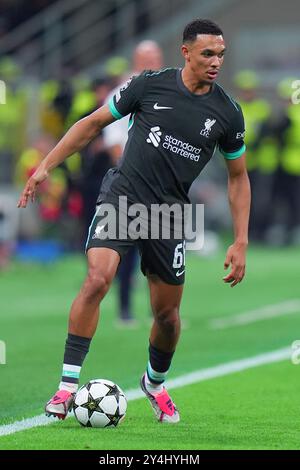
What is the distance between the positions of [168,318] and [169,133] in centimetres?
111

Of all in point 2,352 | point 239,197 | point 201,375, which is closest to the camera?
point 239,197

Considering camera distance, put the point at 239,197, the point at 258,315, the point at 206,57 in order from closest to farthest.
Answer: the point at 206,57, the point at 239,197, the point at 258,315

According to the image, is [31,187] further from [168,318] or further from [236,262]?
[236,262]

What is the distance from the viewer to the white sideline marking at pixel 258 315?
13742 mm

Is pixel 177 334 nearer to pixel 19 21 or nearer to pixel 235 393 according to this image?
pixel 235 393

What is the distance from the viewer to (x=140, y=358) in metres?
11.2

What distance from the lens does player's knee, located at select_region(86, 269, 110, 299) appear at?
782cm

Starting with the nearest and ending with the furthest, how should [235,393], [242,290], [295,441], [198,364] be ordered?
[295,441]
[235,393]
[198,364]
[242,290]

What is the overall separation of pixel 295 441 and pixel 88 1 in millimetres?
22007

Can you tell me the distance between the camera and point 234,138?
8.20 meters

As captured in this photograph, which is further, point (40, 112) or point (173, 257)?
point (40, 112)

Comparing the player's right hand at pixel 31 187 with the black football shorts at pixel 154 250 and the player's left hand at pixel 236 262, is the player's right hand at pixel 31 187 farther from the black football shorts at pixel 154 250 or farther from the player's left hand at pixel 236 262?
the player's left hand at pixel 236 262

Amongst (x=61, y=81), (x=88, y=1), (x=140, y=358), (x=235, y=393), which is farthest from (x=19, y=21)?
(x=235, y=393)

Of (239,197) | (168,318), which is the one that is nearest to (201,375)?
(168,318)
